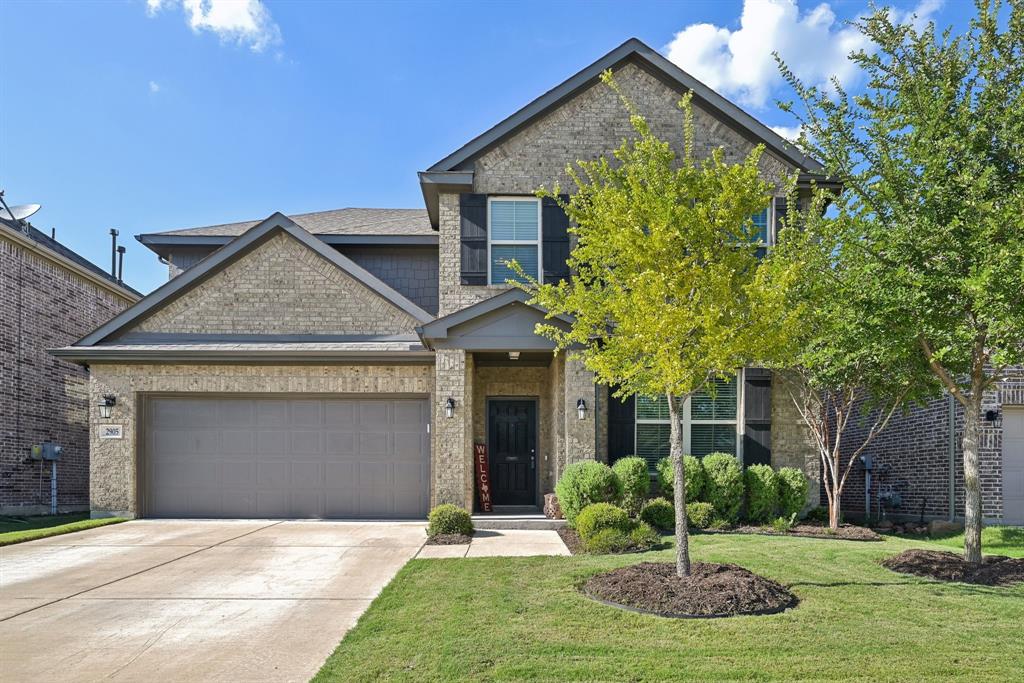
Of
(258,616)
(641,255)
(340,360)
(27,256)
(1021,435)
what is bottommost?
(258,616)

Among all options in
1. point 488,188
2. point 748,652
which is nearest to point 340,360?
point 488,188

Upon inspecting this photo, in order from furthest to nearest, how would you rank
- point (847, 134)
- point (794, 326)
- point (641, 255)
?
point (847, 134)
point (794, 326)
point (641, 255)

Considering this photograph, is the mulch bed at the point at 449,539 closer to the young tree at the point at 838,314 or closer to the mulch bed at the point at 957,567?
the young tree at the point at 838,314

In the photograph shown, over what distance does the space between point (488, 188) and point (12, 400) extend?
11456 millimetres

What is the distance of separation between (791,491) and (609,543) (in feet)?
15.9

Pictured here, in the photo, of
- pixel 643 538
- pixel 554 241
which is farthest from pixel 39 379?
pixel 643 538

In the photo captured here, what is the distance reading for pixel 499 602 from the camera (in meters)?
6.85

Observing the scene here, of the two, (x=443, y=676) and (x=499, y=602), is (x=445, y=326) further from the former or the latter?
(x=443, y=676)

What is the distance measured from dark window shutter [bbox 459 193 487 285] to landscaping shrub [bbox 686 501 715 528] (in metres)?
5.39

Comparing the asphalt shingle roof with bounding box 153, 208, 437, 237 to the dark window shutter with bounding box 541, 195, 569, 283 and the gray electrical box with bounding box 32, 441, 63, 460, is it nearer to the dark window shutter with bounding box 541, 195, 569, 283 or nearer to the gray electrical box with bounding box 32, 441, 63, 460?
the dark window shutter with bounding box 541, 195, 569, 283

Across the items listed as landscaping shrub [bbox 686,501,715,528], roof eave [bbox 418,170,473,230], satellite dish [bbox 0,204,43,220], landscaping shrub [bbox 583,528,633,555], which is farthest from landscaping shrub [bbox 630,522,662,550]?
satellite dish [bbox 0,204,43,220]

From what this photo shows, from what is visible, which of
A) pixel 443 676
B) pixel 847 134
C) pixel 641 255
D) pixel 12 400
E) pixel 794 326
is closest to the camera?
pixel 443 676

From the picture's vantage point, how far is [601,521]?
9.88m

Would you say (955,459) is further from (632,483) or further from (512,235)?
(512,235)
